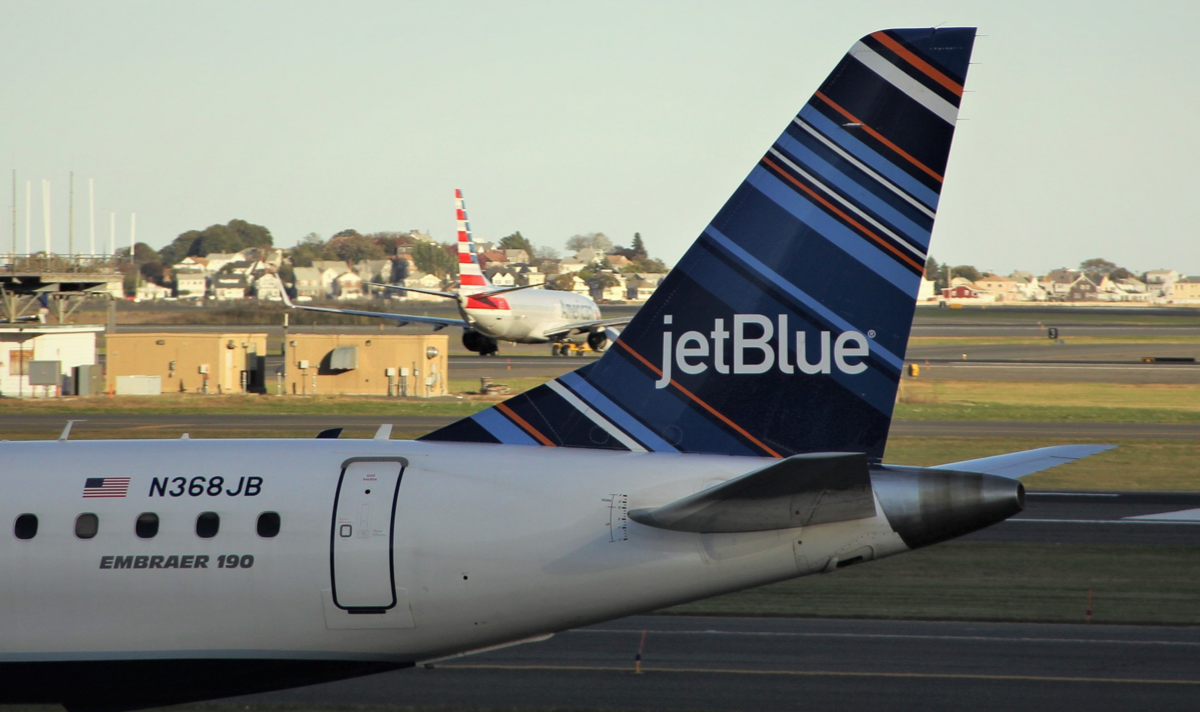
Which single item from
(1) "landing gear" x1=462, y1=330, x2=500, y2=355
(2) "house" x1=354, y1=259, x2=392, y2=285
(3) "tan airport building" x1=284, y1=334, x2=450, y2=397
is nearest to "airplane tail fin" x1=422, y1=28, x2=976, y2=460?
(3) "tan airport building" x1=284, y1=334, x2=450, y2=397

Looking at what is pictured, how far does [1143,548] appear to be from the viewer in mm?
25797

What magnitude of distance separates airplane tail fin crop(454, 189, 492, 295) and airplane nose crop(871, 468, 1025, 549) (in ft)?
229

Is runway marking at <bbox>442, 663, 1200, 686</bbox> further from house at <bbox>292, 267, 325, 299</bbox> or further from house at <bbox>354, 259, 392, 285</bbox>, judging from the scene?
house at <bbox>354, 259, 392, 285</bbox>

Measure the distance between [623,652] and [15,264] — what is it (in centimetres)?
6167

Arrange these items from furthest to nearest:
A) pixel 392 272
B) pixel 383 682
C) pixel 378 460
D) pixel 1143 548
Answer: pixel 392 272
pixel 1143 548
pixel 383 682
pixel 378 460

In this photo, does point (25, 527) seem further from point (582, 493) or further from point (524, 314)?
point (524, 314)

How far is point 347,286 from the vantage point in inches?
7165

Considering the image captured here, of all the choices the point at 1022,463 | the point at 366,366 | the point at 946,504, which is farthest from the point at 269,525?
the point at 366,366

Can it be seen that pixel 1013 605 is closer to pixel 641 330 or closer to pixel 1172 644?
pixel 1172 644

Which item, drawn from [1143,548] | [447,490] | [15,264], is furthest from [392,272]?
[447,490]

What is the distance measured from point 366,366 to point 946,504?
58138mm

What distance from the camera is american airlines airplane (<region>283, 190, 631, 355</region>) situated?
7875cm

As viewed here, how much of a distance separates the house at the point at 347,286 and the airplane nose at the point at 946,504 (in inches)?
6702

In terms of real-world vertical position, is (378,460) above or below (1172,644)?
above
